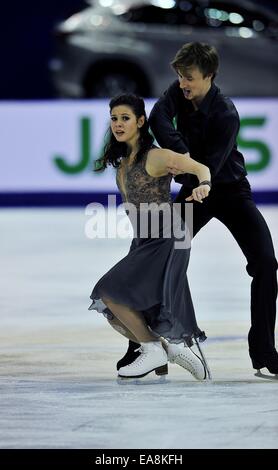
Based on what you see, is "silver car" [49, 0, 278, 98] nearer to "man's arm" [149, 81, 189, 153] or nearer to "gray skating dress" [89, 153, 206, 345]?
"man's arm" [149, 81, 189, 153]

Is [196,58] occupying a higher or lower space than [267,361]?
higher

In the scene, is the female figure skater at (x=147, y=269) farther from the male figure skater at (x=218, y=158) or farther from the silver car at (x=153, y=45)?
the silver car at (x=153, y=45)

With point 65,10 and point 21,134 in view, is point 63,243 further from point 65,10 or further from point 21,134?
point 65,10

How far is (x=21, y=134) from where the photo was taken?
1180cm

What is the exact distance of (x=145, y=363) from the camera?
515 cm

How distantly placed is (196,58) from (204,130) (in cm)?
30

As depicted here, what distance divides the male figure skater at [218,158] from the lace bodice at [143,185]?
0.25 ft

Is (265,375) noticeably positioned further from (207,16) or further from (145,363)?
(207,16)

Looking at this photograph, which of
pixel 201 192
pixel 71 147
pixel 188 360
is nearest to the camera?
pixel 201 192

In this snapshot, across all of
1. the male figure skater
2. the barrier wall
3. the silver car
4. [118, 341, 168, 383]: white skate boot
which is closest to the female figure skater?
[118, 341, 168, 383]: white skate boot

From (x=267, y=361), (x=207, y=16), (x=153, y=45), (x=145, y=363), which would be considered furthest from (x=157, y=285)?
(x=207, y=16)

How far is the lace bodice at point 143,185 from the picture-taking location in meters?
5.14

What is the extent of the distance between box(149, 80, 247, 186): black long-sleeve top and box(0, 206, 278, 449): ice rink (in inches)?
34.1
